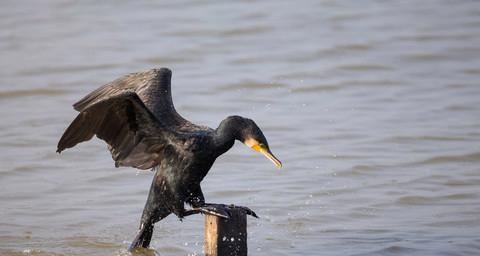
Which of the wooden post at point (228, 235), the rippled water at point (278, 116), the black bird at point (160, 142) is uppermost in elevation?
the black bird at point (160, 142)

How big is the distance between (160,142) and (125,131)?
0.25 metres

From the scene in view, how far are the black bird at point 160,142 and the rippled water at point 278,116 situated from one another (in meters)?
0.89

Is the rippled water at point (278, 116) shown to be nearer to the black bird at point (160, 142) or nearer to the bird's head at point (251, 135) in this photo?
the black bird at point (160, 142)

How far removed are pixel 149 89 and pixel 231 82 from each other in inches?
174

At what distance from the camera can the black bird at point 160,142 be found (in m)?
6.23

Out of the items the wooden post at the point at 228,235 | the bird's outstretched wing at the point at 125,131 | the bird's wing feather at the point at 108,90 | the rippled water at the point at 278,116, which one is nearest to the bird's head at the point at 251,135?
the wooden post at the point at 228,235

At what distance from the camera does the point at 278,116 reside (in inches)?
410

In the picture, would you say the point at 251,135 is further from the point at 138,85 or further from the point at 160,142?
the point at 138,85

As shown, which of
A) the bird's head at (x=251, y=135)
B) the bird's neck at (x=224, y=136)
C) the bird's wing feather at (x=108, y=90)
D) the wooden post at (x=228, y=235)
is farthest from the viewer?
the bird's wing feather at (x=108, y=90)

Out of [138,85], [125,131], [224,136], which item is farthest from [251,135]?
[138,85]

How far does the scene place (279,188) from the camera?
28.3 ft

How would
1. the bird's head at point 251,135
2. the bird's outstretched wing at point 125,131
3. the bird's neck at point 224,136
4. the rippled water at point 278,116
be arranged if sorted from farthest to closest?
the rippled water at point 278,116 < the bird's outstretched wing at point 125,131 < the bird's neck at point 224,136 < the bird's head at point 251,135

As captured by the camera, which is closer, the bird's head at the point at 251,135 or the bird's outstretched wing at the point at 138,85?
the bird's head at the point at 251,135

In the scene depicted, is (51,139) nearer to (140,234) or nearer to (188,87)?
(188,87)
